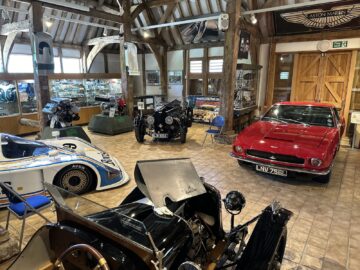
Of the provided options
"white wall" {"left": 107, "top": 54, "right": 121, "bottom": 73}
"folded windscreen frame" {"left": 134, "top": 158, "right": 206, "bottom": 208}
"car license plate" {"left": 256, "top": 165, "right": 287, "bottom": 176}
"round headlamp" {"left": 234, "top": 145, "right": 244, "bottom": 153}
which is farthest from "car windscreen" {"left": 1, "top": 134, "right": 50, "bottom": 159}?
"white wall" {"left": 107, "top": 54, "right": 121, "bottom": 73}

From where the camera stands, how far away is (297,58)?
28.0ft

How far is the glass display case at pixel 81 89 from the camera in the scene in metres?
9.02

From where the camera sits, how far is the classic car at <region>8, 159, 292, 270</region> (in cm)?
125

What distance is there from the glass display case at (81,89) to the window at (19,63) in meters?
1.34

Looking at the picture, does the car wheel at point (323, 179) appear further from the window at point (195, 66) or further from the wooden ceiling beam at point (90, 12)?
the window at point (195, 66)

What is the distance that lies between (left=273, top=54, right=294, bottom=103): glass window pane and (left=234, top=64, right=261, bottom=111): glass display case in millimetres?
722

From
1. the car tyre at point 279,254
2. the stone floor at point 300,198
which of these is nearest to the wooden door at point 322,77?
the stone floor at point 300,198

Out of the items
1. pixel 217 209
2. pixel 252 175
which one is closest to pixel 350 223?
pixel 252 175

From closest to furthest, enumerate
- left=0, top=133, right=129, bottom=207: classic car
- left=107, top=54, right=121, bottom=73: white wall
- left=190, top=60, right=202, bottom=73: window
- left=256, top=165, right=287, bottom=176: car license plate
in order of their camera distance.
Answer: left=0, top=133, right=129, bottom=207: classic car → left=256, top=165, right=287, bottom=176: car license plate → left=190, top=60, right=202, bottom=73: window → left=107, top=54, right=121, bottom=73: white wall

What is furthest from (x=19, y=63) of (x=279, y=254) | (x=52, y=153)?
(x=279, y=254)

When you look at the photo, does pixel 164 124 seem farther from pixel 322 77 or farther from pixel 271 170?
pixel 322 77

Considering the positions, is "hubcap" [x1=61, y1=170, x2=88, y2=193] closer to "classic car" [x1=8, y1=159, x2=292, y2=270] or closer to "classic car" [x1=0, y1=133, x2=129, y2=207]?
"classic car" [x1=0, y1=133, x2=129, y2=207]

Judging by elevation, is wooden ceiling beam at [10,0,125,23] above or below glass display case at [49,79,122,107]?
above

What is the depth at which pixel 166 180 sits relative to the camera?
174cm
